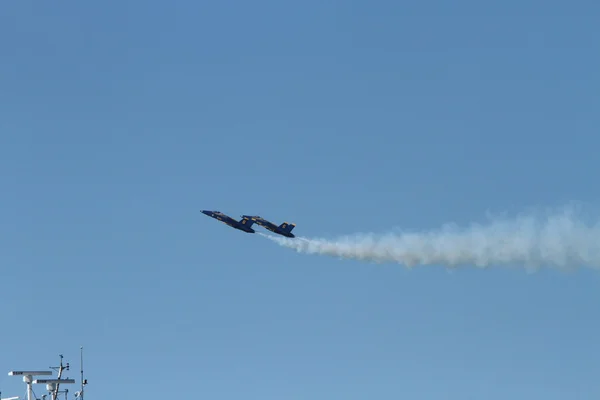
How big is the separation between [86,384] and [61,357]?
4063 mm

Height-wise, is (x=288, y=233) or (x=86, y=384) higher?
(x=288, y=233)

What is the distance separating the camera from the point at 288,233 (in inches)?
7087

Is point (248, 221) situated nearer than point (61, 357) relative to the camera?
No

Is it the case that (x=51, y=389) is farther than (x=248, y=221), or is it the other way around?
(x=248, y=221)

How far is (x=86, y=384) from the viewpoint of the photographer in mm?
128500

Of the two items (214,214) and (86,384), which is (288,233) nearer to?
(214,214)

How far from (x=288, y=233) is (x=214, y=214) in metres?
13.8

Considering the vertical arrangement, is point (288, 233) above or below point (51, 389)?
above

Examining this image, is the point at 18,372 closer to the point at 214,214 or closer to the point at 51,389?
the point at 51,389

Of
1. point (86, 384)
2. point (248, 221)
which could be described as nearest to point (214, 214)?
point (248, 221)

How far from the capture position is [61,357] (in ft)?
415

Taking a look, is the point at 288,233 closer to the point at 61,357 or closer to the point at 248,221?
the point at 248,221

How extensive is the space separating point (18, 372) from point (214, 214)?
2703 inches

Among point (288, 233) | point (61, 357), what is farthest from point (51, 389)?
point (288, 233)
